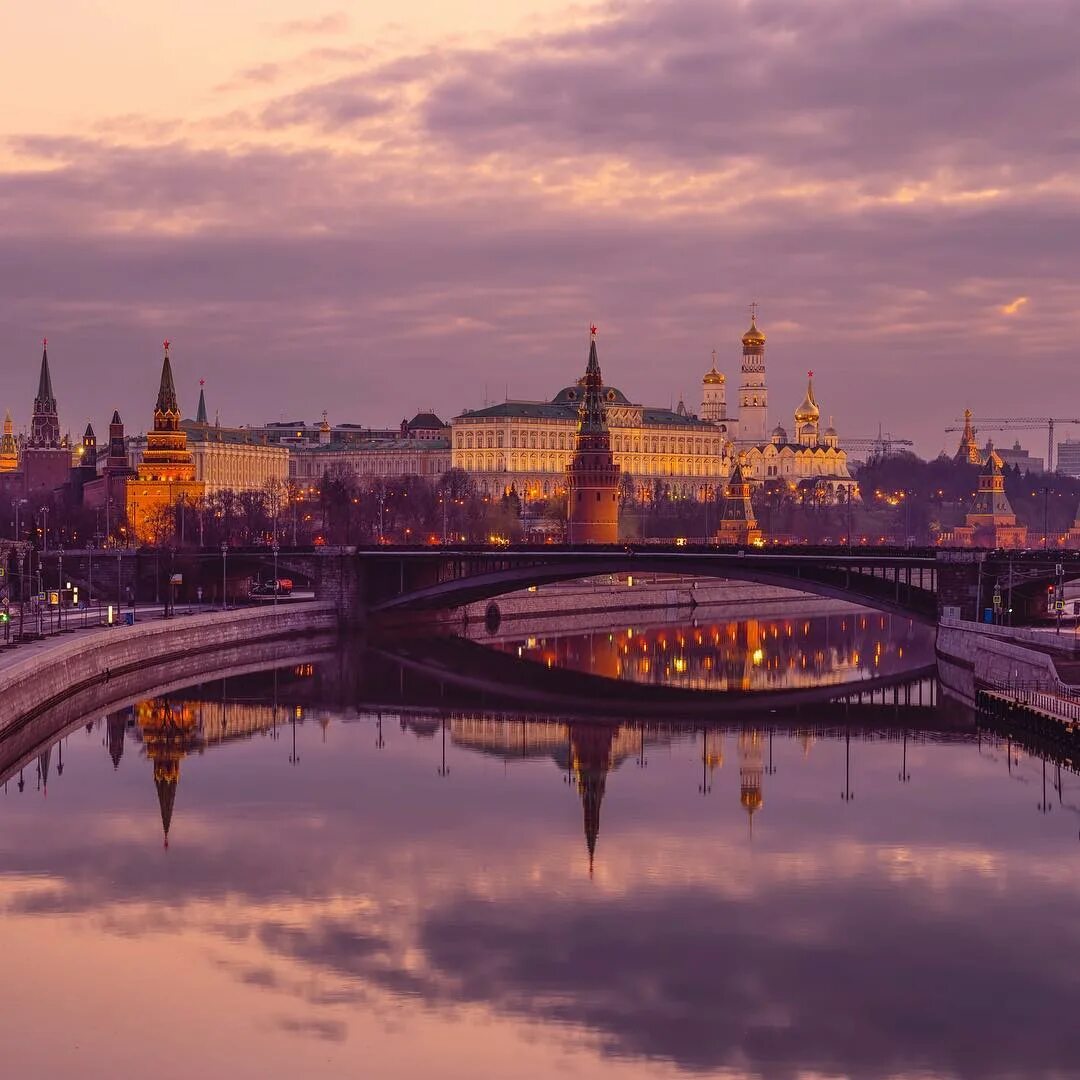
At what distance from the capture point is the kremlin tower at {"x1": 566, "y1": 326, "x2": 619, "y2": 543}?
494ft

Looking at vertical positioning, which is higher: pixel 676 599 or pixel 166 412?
pixel 166 412

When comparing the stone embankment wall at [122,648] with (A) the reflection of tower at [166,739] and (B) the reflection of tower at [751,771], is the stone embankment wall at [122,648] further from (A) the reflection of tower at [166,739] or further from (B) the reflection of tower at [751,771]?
(B) the reflection of tower at [751,771]

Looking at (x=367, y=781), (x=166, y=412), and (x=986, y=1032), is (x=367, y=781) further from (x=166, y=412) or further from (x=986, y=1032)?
(x=166, y=412)

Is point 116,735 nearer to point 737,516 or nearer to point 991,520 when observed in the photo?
point 737,516

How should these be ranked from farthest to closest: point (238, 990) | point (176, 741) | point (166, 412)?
point (166, 412), point (176, 741), point (238, 990)

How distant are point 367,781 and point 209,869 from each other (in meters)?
11.4

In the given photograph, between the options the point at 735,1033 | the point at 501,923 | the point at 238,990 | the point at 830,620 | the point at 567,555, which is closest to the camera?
the point at 735,1033

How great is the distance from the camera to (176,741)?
53812 mm

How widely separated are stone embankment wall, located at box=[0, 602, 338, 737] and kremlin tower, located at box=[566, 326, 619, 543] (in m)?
61.2

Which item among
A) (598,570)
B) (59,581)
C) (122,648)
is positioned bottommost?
(122,648)

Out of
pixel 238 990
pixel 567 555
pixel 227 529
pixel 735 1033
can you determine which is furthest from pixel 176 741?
pixel 227 529

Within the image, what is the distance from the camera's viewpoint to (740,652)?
87.8 metres

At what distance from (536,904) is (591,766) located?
1662 cm

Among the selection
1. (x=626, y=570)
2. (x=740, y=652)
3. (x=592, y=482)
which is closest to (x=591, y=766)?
(x=626, y=570)
